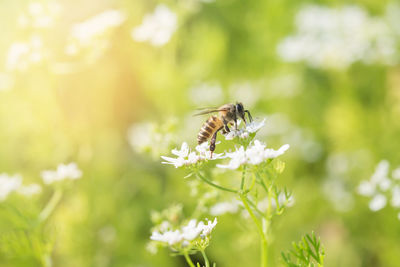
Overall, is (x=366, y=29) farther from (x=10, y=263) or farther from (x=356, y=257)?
(x=10, y=263)

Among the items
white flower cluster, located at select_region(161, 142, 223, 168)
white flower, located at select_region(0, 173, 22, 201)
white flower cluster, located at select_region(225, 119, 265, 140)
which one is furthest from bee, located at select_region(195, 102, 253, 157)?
white flower, located at select_region(0, 173, 22, 201)

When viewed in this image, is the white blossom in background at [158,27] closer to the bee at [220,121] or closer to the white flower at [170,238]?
the bee at [220,121]

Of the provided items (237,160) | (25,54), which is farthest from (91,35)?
(237,160)

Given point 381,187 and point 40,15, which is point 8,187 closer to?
point 40,15

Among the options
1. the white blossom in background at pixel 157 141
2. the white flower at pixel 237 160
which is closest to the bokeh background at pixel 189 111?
the white blossom in background at pixel 157 141

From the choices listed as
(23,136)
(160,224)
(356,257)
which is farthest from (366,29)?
(23,136)

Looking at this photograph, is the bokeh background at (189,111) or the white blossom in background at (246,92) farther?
the white blossom in background at (246,92)
